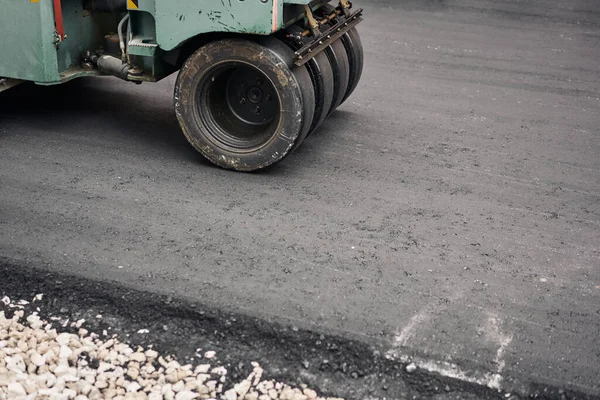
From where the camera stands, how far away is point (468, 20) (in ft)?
38.3

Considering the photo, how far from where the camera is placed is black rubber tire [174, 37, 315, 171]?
591 cm

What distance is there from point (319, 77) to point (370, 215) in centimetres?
129

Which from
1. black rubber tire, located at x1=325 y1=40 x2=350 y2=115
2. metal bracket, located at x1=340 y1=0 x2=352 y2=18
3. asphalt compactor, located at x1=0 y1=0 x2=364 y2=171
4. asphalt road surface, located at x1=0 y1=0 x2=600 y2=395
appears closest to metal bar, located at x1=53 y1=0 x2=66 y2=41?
asphalt compactor, located at x1=0 y1=0 x2=364 y2=171

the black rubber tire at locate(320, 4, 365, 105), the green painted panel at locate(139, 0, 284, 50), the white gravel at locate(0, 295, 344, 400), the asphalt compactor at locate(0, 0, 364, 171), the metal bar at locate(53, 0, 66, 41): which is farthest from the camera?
the black rubber tire at locate(320, 4, 365, 105)

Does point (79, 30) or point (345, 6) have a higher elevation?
point (345, 6)

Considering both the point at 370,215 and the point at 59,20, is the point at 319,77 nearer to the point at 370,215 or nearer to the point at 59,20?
the point at 370,215

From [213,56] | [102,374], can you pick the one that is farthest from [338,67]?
[102,374]

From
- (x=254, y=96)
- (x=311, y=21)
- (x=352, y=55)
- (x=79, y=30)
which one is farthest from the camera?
(x=352, y=55)

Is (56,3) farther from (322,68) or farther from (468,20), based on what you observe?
(468,20)

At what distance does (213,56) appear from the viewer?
5980mm

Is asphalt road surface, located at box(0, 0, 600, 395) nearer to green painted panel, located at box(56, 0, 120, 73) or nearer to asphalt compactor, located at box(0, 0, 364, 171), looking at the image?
asphalt compactor, located at box(0, 0, 364, 171)

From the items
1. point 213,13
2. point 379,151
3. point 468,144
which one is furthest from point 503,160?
point 213,13

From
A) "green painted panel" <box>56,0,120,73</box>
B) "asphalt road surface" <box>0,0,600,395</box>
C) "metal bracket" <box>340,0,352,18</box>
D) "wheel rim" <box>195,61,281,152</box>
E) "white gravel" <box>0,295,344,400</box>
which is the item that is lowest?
"white gravel" <box>0,295,344,400</box>

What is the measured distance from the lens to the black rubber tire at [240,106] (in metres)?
5.91
